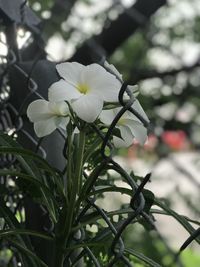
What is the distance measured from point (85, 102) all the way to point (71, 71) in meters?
0.06

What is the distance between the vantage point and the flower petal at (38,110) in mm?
621

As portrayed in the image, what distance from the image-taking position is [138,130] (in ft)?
2.02

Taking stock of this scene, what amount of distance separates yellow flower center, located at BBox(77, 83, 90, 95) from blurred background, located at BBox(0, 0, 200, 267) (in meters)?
1.12

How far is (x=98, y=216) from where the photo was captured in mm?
658

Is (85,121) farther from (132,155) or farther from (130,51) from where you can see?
(130,51)

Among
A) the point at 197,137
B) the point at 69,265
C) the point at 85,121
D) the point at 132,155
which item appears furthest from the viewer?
the point at 197,137

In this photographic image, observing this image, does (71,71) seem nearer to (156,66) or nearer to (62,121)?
(62,121)

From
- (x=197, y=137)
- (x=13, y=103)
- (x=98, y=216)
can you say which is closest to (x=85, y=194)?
(x=98, y=216)

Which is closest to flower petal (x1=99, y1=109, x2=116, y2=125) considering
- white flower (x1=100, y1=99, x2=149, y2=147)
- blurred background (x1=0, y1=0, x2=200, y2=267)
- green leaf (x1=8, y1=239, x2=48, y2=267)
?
white flower (x1=100, y1=99, x2=149, y2=147)

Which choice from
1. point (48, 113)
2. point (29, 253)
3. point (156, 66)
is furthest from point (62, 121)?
point (156, 66)

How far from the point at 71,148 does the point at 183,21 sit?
303cm

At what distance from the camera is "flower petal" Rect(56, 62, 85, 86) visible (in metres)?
0.59

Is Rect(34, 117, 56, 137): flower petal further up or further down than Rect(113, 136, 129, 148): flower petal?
further down

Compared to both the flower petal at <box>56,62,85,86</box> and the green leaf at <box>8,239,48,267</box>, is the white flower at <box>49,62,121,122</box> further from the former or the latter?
the green leaf at <box>8,239,48,267</box>
